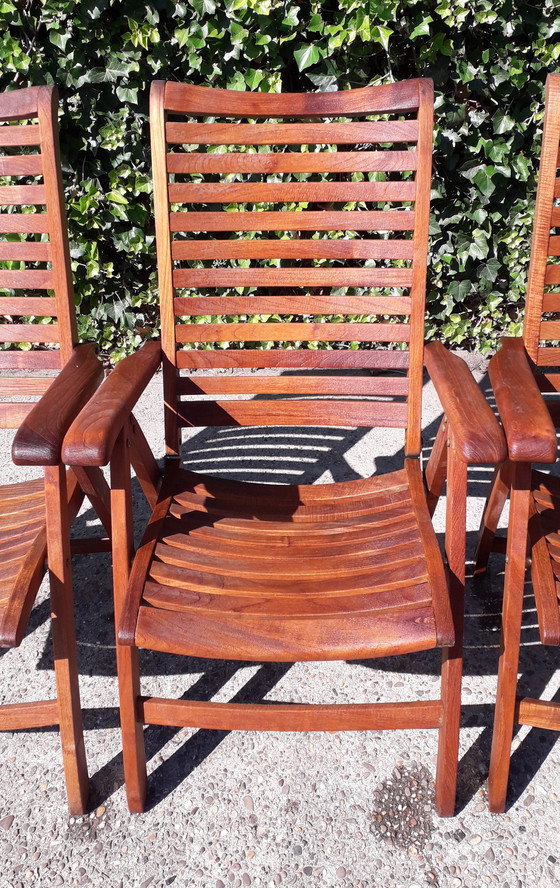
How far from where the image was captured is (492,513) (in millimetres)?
2143

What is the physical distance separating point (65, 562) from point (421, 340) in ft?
3.37

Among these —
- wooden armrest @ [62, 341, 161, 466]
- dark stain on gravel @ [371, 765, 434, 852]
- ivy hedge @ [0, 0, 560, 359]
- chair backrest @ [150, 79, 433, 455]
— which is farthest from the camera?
ivy hedge @ [0, 0, 560, 359]

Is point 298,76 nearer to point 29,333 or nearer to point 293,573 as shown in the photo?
point 29,333

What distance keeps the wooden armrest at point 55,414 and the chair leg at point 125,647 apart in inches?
4.7

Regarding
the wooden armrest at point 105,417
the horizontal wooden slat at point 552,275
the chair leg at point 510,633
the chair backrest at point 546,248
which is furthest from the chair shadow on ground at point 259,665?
the horizontal wooden slat at point 552,275

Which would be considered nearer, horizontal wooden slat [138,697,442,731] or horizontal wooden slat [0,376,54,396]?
horizontal wooden slat [138,697,442,731]

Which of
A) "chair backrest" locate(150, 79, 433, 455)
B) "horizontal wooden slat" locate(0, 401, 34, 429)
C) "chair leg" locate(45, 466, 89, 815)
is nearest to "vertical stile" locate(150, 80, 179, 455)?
"chair backrest" locate(150, 79, 433, 455)

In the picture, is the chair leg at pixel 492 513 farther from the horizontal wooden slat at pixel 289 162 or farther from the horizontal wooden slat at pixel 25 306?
the horizontal wooden slat at pixel 25 306

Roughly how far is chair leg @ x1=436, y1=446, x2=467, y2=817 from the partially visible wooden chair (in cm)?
10

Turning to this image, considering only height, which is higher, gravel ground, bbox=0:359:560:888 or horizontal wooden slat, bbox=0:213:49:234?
horizontal wooden slat, bbox=0:213:49:234

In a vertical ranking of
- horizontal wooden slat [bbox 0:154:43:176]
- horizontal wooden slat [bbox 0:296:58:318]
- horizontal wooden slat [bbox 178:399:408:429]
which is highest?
horizontal wooden slat [bbox 0:154:43:176]

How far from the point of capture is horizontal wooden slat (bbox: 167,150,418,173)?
6.25ft

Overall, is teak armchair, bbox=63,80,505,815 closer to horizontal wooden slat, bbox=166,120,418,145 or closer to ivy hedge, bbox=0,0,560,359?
horizontal wooden slat, bbox=166,120,418,145

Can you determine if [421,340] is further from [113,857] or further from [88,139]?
[88,139]
